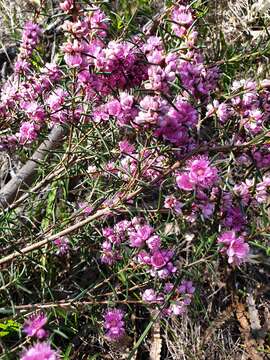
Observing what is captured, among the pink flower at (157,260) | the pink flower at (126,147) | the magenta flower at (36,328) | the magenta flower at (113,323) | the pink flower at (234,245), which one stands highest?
the pink flower at (126,147)

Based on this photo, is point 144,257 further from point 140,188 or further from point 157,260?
point 140,188

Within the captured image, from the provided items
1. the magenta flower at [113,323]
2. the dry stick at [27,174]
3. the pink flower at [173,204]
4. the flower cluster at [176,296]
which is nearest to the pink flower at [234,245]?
the pink flower at [173,204]

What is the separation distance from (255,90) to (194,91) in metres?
0.20

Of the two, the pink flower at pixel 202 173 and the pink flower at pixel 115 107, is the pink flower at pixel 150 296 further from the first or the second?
the pink flower at pixel 115 107

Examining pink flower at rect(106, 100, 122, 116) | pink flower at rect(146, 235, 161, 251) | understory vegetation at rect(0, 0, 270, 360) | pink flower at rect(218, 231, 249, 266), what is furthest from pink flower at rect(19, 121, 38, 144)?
pink flower at rect(218, 231, 249, 266)

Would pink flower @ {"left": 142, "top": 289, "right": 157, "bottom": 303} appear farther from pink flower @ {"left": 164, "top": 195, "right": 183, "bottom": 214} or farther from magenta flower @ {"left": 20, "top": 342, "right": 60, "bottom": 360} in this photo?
magenta flower @ {"left": 20, "top": 342, "right": 60, "bottom": 360}

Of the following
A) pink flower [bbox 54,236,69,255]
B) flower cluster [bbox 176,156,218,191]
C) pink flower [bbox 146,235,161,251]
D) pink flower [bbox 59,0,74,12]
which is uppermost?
pink flower [bbox 59,0,74,12]

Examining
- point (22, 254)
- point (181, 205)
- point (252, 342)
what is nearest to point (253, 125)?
point (181, 205)

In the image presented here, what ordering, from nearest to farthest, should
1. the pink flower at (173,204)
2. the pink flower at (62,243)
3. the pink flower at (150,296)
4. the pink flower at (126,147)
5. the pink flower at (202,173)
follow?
the pink flower at (202,173) → the pink flower at (173,204) → the pink flower at (126,147) → the pink flower at (150,296) → the pink flower at (62,243)

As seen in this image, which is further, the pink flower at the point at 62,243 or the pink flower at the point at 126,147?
the pink flower at the point at 62,243

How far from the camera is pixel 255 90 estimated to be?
1566mm

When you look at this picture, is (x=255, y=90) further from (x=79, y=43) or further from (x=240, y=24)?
(x=240, y=24)

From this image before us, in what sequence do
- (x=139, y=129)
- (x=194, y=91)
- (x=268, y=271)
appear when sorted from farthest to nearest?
(x=268, y=271)
(x=194, y=91)
(x=139, y=129)

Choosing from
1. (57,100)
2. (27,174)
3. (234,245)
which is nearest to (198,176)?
(234,245)
